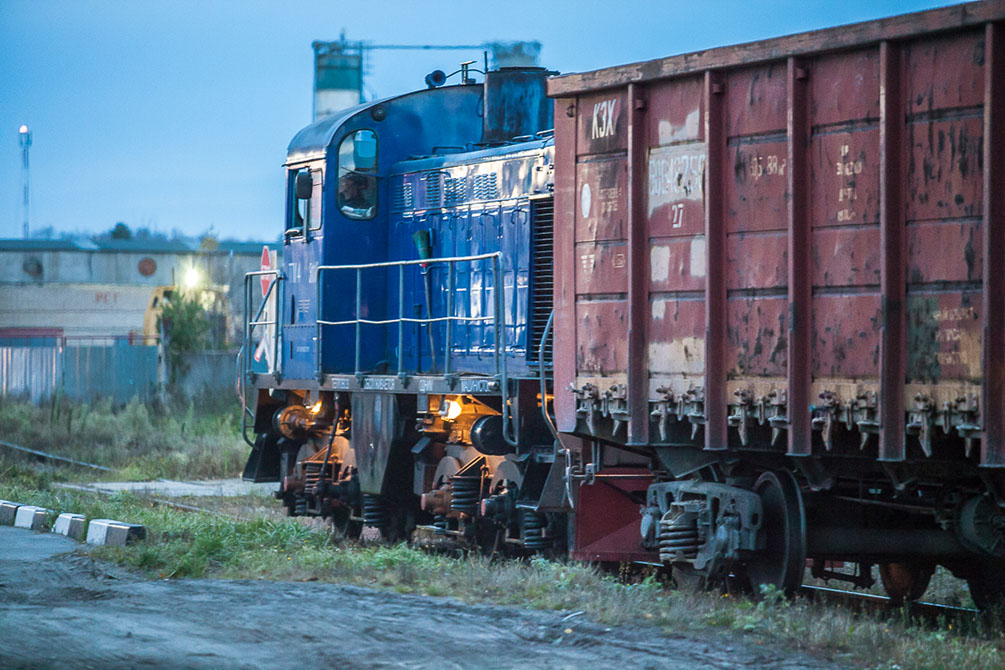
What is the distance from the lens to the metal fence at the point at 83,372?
3070 cm

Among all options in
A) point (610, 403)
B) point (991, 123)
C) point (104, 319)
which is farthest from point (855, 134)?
point (104, 319)

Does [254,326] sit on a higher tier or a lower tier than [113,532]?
higher

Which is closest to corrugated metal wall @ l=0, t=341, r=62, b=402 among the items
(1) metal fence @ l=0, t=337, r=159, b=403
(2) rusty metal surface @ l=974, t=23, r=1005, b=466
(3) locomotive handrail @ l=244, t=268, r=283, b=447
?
(1) metal fence @ l=0, t=337, r=159, b=403

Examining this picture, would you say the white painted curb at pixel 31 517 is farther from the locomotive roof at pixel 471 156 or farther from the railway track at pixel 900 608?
the railway track at pixel 900 608

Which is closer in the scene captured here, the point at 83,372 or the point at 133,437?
the point at 133,437

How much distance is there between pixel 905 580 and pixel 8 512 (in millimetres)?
9055

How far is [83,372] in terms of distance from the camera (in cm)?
3122

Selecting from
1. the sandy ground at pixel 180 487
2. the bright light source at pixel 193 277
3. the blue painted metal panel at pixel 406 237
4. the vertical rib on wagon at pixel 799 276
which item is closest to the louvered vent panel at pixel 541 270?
the blue painted metal panel at pixel 406 237

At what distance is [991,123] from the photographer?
21.2 ft

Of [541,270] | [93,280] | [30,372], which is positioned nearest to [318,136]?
[541,270]

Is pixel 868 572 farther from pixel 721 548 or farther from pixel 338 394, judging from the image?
pixel 338 394

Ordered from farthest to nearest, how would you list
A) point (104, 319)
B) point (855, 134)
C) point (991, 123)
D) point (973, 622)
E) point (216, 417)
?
point (104, 319)
point (216, 417)
point (973, 622)
point (855, 134)
point (991, 123)

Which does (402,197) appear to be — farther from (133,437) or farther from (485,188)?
(133,437)

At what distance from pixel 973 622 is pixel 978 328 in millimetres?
2336
